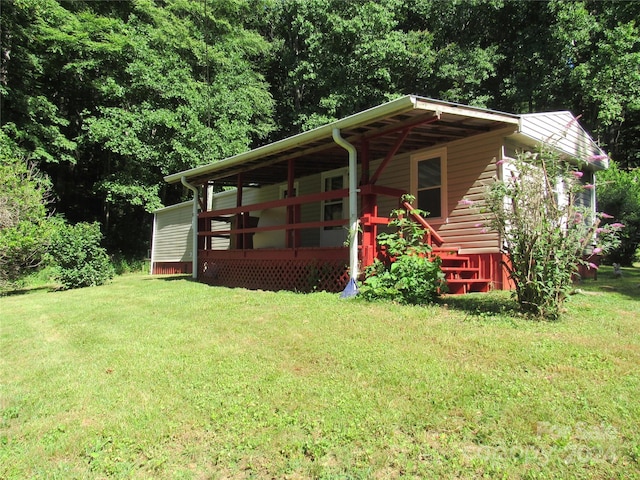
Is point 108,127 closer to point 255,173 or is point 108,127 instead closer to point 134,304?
point 255,173

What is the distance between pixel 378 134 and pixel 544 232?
3.31m

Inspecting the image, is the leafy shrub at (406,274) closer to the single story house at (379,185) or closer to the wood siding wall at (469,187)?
the single story house at (379,185)

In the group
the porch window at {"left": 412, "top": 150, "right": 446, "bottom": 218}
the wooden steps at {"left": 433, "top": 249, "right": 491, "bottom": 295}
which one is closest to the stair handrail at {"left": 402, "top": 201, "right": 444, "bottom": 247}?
the wooden steps at {"left": 433, "top": 249, "right": 491, "bottom": 295}

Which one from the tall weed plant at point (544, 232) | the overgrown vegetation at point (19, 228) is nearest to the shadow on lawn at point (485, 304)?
the tall weed plant at point (544, 232)

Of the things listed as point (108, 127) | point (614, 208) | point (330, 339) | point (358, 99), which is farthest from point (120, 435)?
point (358, 99)

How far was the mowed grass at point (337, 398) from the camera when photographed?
239 cm

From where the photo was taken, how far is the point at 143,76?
17.3m

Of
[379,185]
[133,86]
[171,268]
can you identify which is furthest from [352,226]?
[133,86]

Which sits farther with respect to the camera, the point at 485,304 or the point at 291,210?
the point at 291,210

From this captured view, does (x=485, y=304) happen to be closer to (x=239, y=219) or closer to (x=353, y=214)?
(x=353, y=214)

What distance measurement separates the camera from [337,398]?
305 cm

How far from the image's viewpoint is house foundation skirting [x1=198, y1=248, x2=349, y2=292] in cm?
766

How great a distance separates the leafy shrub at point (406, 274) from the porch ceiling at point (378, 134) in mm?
1248

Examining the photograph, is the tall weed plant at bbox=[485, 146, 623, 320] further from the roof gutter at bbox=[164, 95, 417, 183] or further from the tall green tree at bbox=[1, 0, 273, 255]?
the tall green tree at bbox=[1, 0, 273, 255]
